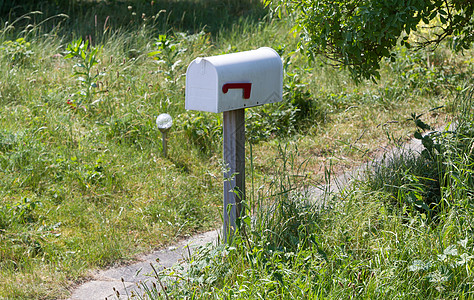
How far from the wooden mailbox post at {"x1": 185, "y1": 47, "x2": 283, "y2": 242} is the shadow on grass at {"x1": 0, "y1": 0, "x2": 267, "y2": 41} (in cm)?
517

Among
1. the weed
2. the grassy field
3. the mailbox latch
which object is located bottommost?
the grassy field

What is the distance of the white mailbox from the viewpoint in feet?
11.7

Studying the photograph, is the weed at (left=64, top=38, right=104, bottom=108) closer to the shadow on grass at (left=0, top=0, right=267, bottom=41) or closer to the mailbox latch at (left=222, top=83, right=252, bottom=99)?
the shadow on grass at (left=0, top=0, right=267, bottom=41)

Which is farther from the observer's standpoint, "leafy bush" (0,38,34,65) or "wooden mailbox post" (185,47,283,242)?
"leafy bush" (0,38,34,65)

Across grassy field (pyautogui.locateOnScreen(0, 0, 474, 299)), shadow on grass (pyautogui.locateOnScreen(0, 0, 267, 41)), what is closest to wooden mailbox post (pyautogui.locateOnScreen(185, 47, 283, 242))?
grassy field (pyautogui.locateOnScreen(0, 0, 474, 299))

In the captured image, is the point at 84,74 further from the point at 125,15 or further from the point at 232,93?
the point at 125,15

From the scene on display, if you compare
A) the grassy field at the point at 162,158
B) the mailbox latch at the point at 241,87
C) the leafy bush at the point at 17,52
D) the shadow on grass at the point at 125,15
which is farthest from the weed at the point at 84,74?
the mailbox latch at the point at 241,87

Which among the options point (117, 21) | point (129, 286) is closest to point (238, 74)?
point (129, 286)

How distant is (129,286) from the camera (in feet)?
13.0

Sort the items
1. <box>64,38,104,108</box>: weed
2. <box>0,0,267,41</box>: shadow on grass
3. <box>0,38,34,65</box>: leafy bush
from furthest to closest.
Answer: <box>0,0,267,41</box>: shadow on grass
<box>0,38,34,65</box>: leafy bush
<box>64,38,104,108</box>: weed

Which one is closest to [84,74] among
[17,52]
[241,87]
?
[17,52]

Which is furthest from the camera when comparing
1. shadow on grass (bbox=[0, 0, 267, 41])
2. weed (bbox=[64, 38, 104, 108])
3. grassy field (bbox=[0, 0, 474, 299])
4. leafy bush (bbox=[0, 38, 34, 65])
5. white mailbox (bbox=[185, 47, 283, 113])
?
shadow on grass (bbox=[0, 0, 267, 41])

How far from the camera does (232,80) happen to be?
3643 millimetres

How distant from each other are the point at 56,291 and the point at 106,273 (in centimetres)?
40
